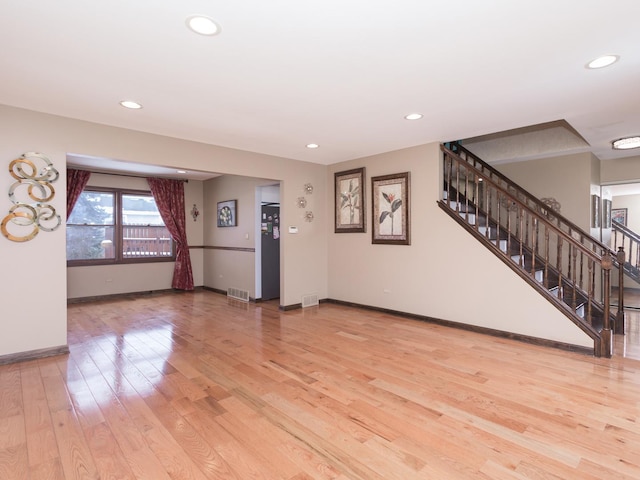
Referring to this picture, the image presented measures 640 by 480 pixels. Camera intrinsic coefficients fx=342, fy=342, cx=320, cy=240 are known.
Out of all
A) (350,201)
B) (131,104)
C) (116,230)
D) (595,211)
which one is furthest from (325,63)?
(116,230)

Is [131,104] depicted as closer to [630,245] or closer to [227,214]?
[227,214]

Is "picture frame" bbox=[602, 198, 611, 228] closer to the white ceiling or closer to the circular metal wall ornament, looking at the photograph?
the white ceiling

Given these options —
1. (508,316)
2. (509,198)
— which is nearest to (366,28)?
(509,198)

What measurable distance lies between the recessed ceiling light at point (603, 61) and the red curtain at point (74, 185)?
24.3 feet

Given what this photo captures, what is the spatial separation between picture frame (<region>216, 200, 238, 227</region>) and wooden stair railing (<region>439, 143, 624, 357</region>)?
4.04 m

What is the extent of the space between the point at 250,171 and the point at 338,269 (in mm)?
2286

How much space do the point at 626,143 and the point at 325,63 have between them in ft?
15.0

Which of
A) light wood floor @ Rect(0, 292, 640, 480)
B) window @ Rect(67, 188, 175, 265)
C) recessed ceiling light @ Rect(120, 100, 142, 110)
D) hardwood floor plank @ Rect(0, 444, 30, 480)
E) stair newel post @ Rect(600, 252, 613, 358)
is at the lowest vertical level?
hardwood floor plank @ Rect(0, 444, 30, 480)

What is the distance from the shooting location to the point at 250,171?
17.0 feet

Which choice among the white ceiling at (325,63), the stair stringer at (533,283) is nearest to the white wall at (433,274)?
the stair stringer at (533,283)

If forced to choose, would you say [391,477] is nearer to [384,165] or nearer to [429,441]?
[429,441]

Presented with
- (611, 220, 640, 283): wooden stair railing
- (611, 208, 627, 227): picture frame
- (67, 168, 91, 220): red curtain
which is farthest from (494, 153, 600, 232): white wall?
(67, 168, 91, 220): red curtain

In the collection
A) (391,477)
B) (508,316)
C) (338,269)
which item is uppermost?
(338,269)

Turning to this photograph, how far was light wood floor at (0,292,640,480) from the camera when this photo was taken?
6.14 feet
